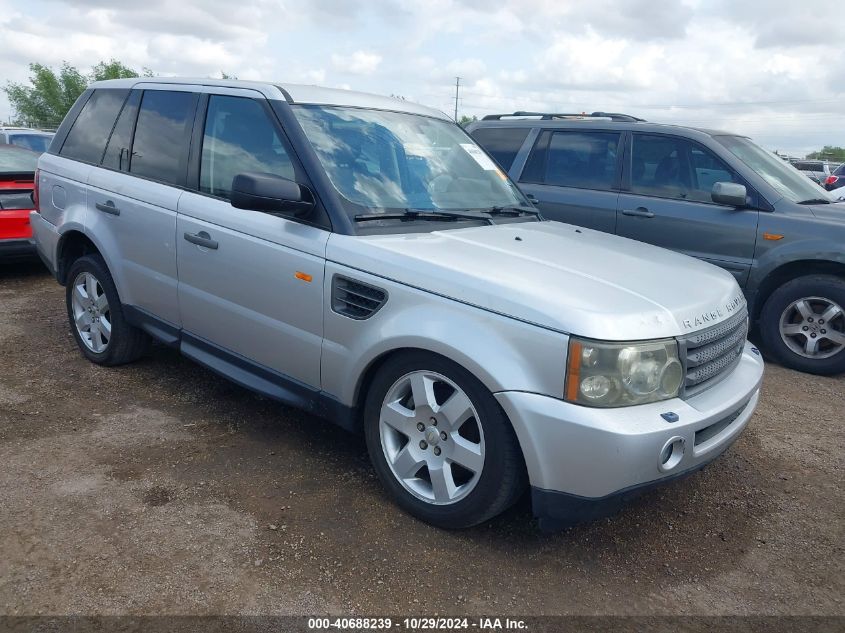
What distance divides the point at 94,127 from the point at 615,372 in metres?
3.98

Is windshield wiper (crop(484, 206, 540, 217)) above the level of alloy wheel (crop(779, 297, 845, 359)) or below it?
above

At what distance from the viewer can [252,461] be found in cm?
360

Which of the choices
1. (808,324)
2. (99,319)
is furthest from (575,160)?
(99,319)

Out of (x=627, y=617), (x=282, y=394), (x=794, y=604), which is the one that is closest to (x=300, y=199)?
(x=282, y=394)

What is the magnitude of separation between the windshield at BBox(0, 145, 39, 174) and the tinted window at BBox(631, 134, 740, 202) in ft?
18.9

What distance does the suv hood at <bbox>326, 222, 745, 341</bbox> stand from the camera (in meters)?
2.60

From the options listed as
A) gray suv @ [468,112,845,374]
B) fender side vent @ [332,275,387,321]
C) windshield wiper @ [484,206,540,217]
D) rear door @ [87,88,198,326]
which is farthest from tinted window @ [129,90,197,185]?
gray suv @ [468,112,845,374]

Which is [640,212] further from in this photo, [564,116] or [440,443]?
[440,443]

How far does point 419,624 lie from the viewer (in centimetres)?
248

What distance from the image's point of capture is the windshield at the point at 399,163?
344 centimetres

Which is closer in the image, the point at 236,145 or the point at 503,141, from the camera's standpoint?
the point at 236,145

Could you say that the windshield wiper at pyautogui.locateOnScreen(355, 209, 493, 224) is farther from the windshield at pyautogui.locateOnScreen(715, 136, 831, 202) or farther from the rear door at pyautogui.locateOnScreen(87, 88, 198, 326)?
the windshield at pyautogui.locateOnScreen(715, 136, 831, 202)

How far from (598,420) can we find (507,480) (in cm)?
45

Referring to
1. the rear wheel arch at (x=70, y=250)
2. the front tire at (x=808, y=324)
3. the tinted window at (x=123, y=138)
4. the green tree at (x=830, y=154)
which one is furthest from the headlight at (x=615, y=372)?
the green tree at (x=830, y=154)
